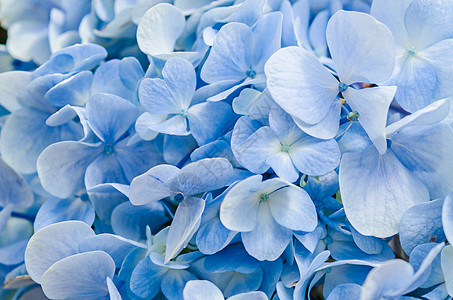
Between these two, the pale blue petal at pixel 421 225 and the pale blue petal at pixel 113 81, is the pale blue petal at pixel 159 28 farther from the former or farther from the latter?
the pale blue petal at pixel 421 225

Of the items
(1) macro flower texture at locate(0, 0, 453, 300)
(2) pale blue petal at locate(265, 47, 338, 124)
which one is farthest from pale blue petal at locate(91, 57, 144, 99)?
(2) pale blue petal at locate(265, 47, 338, 124)

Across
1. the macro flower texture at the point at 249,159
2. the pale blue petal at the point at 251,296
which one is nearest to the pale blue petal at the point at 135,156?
the macro flower texture at the point at 249,159

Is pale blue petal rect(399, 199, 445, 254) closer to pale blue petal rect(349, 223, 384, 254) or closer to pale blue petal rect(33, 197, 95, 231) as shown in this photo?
pale blue petal rect(349, 223, 384, 254)

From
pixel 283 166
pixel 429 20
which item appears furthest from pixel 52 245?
pixel 429 20

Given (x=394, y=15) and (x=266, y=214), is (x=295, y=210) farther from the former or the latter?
(x=394, y=15)

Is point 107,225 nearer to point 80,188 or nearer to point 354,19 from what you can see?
point 80,188

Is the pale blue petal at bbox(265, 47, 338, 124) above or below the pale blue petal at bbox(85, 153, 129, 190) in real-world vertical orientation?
above

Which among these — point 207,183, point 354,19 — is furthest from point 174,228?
point 354,19
